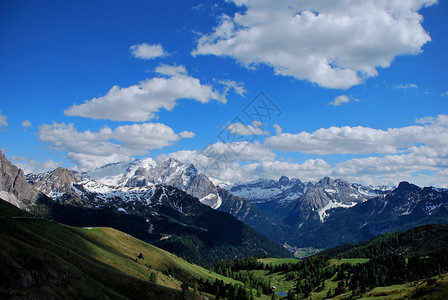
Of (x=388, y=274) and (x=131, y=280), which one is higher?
(x=131, y=280)

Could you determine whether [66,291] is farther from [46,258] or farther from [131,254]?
[131,254]

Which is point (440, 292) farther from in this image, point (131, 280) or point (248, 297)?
point (131, 280)

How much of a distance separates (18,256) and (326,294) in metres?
179

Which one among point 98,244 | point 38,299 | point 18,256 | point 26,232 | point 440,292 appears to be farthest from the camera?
point 98,244

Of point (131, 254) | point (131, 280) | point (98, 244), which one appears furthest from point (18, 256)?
point (131, 254)

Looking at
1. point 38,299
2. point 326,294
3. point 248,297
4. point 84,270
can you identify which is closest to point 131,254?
point 248,297

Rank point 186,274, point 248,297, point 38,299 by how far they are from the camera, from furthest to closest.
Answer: point 186,274, point 248,297, point 38,299

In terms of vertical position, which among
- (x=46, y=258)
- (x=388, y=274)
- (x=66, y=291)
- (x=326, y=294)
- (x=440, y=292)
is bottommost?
(x=326, y=294)

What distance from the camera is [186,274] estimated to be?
177375 mm

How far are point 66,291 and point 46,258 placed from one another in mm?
9761

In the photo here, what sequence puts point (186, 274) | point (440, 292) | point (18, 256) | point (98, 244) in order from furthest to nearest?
point (186, 274), point (98, 244), point (440, 292), point (18, 256)

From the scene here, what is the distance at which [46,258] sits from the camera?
241 ft

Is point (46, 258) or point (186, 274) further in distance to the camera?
point (186, 274)

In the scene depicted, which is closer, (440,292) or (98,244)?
(440,292)
